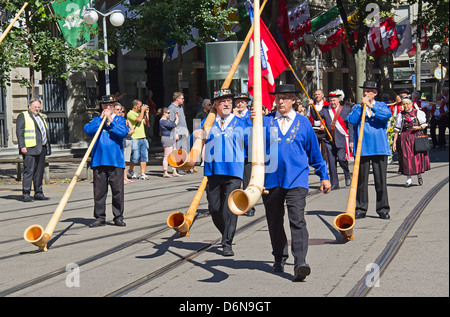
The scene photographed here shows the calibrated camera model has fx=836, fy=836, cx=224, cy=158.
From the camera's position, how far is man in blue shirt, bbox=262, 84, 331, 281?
7.50 metres

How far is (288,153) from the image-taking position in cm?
757

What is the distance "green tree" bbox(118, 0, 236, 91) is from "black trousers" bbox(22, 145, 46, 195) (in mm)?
8249

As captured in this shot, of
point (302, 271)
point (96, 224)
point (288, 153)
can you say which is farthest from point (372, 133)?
point (302, 271)

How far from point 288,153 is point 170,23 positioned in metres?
15.3

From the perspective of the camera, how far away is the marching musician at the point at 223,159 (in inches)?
357

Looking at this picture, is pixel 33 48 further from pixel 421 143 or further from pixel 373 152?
pixel 373 152

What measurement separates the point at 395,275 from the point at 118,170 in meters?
5.08

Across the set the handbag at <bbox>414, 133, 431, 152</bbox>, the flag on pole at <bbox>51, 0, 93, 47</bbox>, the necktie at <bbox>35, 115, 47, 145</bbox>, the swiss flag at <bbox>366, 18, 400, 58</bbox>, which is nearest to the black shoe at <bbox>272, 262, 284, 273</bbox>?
the necktie at <bbox>35, 115, 47, 145</bbox>

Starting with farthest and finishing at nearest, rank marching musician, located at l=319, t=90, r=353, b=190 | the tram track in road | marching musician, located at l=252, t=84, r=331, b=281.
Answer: marching musician, located at l=319, t=90, r=353, b=190
marching musician, located at l=252, t=84, r=331, b=281
the tram track in road

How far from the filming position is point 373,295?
6.57 meters

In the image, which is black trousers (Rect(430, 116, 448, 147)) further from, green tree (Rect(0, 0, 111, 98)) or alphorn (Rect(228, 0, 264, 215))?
alphorn (Rect(228, 0, 264, 215))

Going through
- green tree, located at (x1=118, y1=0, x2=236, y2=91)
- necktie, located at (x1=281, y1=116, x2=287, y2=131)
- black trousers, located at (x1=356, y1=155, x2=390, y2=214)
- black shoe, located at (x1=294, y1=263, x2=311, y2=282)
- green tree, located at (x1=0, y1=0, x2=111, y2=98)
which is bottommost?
black shoe, located at (x1=294, y1=263, x2=311, y2=282)

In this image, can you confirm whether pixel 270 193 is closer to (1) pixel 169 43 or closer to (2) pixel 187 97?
(1) pixel 169 43

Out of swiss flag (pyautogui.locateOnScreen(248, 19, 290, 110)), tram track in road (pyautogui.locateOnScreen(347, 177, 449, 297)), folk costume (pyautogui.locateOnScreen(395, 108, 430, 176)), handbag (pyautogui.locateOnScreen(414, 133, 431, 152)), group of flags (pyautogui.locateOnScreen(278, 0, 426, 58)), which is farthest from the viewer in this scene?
group of flags (pyautogui.locateOnScreen(278, 0, 426, 58))
